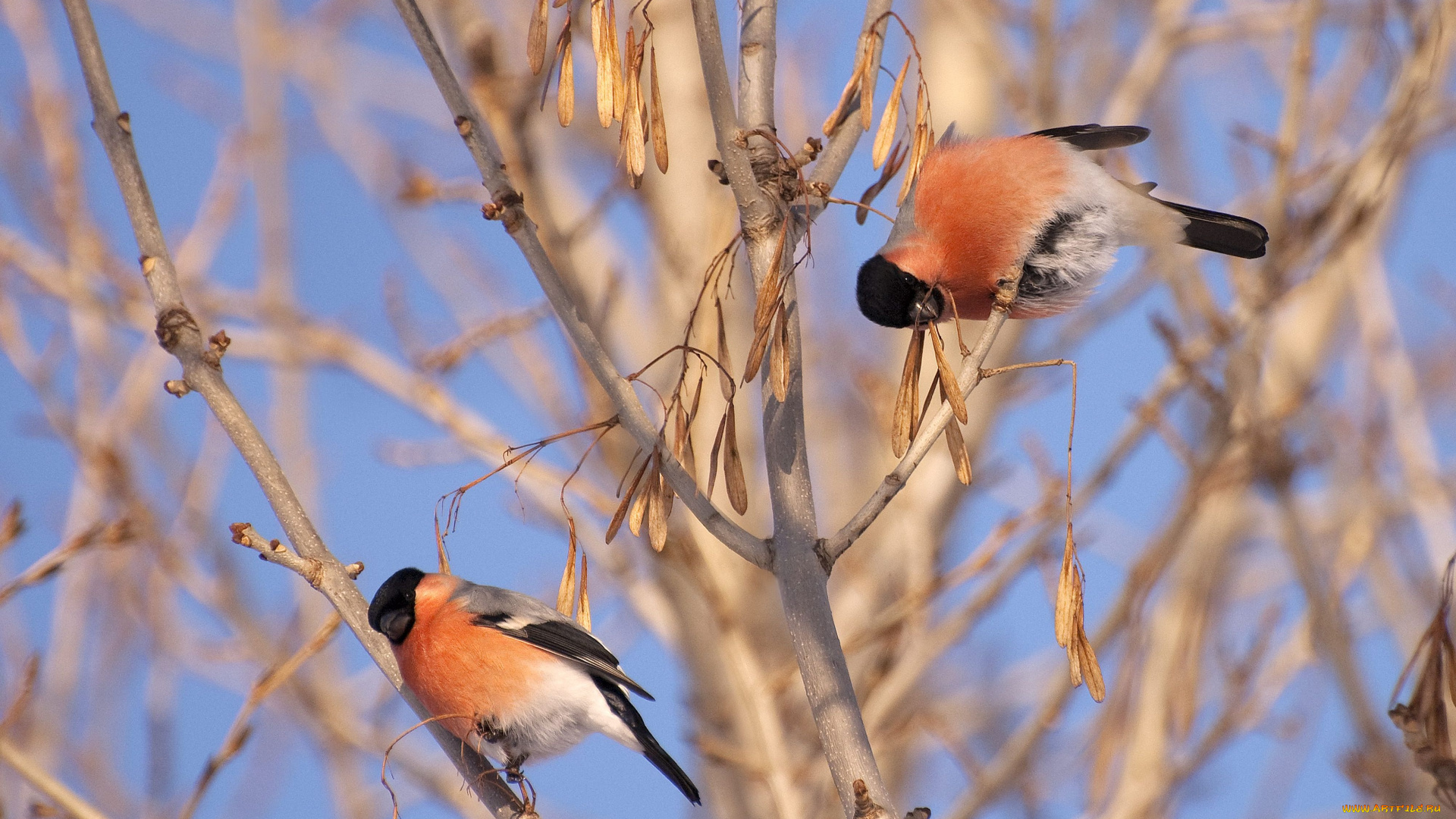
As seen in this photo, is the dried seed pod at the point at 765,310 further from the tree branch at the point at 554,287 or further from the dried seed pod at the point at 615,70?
the dried seed pod at the point at 615,70

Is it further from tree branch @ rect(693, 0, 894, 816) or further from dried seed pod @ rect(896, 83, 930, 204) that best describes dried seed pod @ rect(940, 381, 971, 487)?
dried seed pod @ rect(896, 83, 930, 204)

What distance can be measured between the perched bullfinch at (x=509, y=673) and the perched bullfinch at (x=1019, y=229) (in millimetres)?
1069

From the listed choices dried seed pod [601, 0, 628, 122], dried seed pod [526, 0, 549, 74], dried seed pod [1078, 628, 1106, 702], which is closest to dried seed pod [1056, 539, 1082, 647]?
dried seed pod [1078, 628, 1106, 702]

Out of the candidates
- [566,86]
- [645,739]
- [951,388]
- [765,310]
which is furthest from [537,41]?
[645,739]

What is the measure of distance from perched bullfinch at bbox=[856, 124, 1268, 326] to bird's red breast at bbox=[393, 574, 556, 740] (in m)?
1.15

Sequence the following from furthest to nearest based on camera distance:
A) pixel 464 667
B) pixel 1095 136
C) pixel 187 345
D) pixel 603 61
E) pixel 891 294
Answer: pixel 1095 136
pixel 464 667
pixel 891 294
pixel 187 345
pixel 603 61

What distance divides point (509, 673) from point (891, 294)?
123 centimetres

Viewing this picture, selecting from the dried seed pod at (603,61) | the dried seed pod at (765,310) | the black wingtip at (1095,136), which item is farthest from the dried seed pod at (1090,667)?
the black wingtip at (1095,136)

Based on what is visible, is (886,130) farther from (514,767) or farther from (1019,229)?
(514,767)

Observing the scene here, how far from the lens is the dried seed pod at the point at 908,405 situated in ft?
5.74

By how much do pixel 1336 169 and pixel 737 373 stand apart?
2302mm

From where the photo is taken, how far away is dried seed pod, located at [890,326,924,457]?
5.74 ft

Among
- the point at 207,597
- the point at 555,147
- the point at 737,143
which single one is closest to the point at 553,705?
the point at 737,143

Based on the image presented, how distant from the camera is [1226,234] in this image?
2783 millimetres
